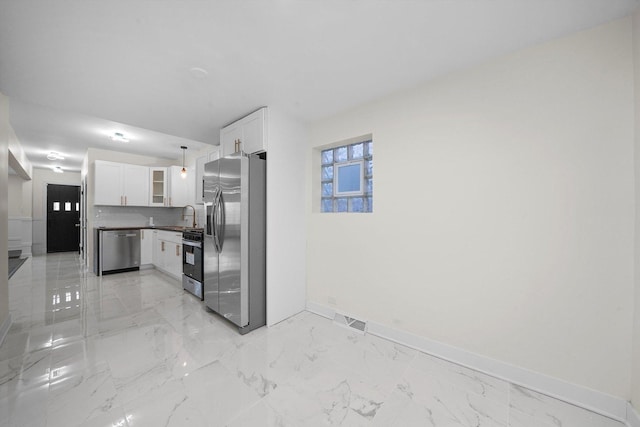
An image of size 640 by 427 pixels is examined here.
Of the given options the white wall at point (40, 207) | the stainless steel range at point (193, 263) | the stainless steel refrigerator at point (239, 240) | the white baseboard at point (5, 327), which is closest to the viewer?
the white baseboard at point (5, 327)

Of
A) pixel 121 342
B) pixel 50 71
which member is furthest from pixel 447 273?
pixel 50 71

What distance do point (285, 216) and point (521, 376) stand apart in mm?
2426

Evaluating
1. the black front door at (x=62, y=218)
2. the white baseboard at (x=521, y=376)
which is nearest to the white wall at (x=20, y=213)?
the black front door at (x=62, y=218)

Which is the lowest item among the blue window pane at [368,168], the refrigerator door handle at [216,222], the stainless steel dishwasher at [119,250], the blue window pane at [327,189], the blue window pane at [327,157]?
the stainless steel dishwasher at [119,250]

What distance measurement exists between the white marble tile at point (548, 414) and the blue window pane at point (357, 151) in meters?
2.41

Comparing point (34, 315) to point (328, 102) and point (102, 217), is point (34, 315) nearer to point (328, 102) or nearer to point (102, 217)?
point (102, 217)

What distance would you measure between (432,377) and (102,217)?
21.6 ft

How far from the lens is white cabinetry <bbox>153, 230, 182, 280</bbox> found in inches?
165

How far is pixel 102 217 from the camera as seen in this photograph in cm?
526

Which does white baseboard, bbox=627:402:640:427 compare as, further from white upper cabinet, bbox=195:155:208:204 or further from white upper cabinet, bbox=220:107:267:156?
white upper cabinet, bbox=195:155:208:204

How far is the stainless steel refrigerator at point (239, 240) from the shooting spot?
8.25ft

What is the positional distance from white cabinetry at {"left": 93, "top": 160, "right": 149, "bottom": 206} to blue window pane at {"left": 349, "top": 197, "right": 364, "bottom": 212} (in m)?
4.90

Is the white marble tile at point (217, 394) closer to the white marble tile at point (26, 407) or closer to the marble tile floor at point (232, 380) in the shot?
the marble tile floor at point (232, 380)

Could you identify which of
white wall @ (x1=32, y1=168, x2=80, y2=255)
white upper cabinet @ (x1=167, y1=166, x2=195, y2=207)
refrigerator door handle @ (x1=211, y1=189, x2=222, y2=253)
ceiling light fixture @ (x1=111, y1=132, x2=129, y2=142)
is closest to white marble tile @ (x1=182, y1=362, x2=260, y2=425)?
refrigerator door handle @ (x1=211, y1=189, x2=222, y2=253)
